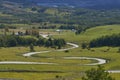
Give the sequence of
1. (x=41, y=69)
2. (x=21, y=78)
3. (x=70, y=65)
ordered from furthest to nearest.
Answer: (x=70, y=65) → (x=41, y=69) → (x=21, y=78)

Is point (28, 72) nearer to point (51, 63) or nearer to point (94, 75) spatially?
point (51, 63)

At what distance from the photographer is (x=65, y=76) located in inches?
5669

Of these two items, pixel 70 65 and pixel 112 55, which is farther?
pixel 112 55

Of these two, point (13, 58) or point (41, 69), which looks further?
point (13, 58)

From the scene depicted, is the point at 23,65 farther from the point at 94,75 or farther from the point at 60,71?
the point at 94,75

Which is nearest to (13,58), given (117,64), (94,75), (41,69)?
(41,69)

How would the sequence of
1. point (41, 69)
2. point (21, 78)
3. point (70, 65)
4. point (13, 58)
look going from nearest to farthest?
point (21, 78)
point (41, 69)
point (70, 65)
point (13, 58)

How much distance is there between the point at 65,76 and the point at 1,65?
116 feet

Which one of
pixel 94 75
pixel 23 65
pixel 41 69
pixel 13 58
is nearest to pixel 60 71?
pixel 41 69

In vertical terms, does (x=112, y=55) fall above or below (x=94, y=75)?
below

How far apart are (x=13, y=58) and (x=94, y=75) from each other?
3800 inches

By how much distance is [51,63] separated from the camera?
595ft

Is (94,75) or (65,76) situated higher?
(94,75)

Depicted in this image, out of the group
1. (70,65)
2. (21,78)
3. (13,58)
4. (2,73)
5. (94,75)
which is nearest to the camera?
(94,75)
